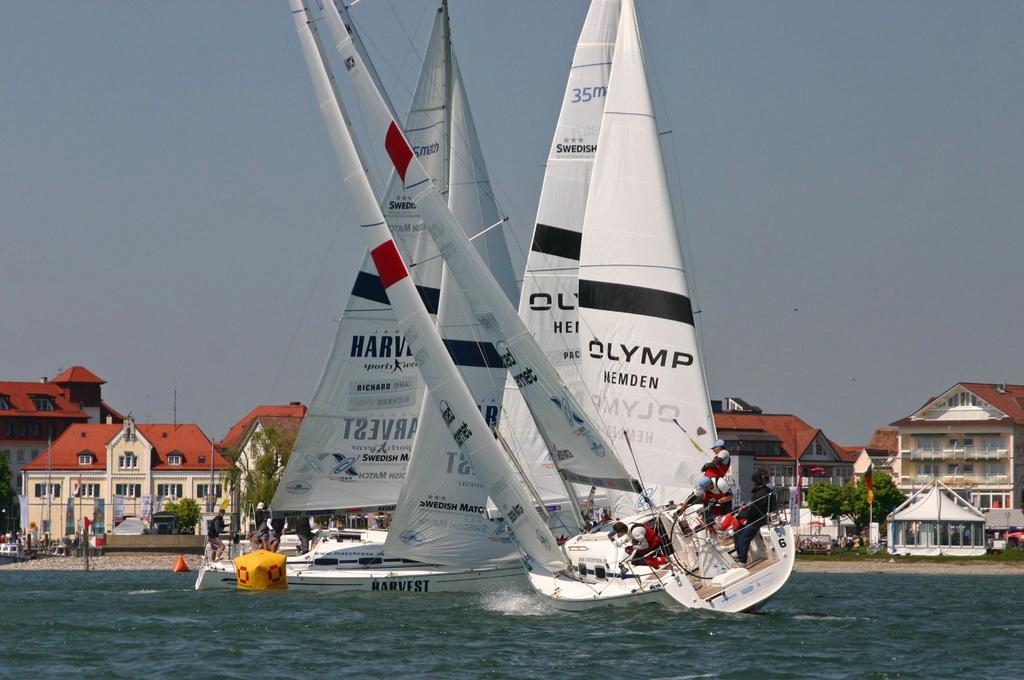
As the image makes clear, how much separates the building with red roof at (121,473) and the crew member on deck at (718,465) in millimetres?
97614

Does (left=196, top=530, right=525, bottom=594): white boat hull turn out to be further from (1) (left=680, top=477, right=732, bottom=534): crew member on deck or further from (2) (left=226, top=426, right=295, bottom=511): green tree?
(2) (left=226, top=426, right=295, bottom=511): green tree

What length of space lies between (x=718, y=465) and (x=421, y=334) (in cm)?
602

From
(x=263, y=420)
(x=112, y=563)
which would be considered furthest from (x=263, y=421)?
(x=112, y=563)

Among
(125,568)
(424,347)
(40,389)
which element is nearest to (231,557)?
(424,347)

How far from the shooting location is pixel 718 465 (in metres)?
27.7

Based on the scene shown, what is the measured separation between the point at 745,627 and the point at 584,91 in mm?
13082

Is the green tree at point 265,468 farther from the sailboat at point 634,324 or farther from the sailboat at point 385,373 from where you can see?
the sailboat at point 634,324

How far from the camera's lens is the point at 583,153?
35062mm

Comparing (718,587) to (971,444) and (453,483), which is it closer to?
(453,483)

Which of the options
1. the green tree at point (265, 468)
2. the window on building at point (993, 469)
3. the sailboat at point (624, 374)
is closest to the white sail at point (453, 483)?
the sailboat at point (624, 374)

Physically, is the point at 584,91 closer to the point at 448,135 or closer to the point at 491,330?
the point at 448,135

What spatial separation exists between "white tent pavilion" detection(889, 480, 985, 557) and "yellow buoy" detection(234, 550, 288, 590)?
2045 inches

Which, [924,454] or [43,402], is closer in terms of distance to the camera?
[924,454]

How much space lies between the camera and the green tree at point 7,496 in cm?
12119
